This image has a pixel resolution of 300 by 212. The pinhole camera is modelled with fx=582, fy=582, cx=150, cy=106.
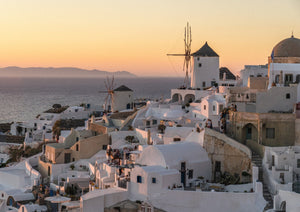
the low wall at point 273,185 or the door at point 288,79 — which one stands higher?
the door at point 288,79

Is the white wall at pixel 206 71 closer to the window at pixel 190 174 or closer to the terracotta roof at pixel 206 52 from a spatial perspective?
the terracotta roof at pixel 206 52

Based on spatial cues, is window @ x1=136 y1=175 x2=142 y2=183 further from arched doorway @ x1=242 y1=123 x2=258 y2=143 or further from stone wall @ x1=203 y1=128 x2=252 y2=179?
arched doorway @ x1=242 y1=123 x2=258 y2=143

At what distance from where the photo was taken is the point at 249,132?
29344mm

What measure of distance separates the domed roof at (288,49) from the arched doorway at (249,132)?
32.3ft

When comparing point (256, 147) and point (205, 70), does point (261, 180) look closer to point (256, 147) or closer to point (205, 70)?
point (256, 147)

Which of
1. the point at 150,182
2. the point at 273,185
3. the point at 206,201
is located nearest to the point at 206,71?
the point at 150,182

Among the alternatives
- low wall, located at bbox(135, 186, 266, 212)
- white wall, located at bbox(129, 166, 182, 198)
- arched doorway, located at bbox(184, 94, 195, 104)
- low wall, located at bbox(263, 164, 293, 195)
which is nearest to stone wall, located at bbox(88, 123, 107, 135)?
arched doorway, located at bbox(184, 94, 195, 104)

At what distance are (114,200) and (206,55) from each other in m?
24.5

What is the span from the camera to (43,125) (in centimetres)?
5347

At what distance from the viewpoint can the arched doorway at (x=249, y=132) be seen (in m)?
29.1

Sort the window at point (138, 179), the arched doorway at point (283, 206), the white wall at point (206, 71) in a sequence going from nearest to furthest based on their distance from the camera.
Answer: the arched doorway at point (283, 206) < the window at point (138, 179) < the white wall at point (206, 71)

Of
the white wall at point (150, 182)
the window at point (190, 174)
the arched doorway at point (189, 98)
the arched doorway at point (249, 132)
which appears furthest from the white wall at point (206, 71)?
the white wall at point (150, 182)

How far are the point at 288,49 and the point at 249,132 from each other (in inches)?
410

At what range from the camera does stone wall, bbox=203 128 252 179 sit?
2778 centimetres
